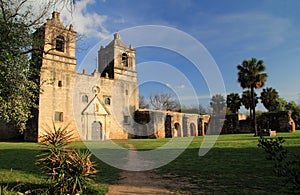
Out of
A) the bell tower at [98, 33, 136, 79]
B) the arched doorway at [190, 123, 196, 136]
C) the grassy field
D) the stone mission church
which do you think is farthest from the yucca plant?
the arched doorway at [190, 123, 196, 136]

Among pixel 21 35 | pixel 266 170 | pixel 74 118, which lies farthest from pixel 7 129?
pixel 266 170

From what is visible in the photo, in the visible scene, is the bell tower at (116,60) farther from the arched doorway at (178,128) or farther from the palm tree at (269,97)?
the palm tree at (269,97)

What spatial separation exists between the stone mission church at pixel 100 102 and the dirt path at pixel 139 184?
1407 cm

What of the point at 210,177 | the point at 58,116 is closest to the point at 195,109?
the point at 58,116

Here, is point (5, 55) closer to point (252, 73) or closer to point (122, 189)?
point (122, 189)

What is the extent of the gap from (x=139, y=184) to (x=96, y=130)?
20.2 m

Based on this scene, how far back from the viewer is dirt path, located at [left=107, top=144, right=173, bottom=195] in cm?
496

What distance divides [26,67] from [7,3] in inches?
88.5

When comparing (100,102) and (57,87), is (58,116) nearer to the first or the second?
(57,87)

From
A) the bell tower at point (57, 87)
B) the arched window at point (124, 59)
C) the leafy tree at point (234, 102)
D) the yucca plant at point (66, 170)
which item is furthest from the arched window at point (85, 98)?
the leafy tree at point (234, 102)

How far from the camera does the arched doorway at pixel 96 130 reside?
2469 centimetres

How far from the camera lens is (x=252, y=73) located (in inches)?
952

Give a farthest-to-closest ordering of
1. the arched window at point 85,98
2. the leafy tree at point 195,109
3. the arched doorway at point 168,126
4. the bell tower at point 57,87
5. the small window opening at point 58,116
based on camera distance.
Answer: the leafy tree at point 195,109
the arched doorway at point 168,126
the arched window at point 85,98
the small window opening at point 58,116
the bell tower at point 57,87

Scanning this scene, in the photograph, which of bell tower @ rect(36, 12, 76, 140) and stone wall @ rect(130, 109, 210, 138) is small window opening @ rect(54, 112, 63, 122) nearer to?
bell tower @ rect(36, 12, 76, 140)
